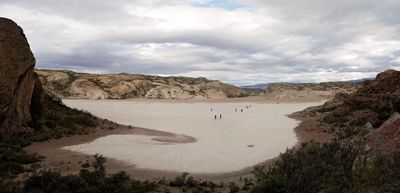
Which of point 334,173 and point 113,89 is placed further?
point 113,89

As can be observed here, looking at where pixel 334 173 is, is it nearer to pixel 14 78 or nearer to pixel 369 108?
pixel 369 108

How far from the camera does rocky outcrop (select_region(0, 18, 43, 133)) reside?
2394 cm

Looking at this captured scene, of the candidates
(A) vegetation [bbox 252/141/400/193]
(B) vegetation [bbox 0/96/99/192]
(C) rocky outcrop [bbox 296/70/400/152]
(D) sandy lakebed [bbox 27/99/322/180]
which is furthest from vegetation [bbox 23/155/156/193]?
(C) rocky outcrop [bbox 296/70/400/152]

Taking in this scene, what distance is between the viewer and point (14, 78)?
979 inches

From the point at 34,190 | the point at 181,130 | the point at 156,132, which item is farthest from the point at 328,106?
the point at 34,190

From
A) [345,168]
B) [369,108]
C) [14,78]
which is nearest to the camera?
[345,168]

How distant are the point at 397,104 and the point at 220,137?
40.1 ft

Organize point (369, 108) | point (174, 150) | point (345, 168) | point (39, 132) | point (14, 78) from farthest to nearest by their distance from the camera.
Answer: point (369, 108) → point (39, 132) → point (14, 78) → point (174, 150) → point (345, 168)

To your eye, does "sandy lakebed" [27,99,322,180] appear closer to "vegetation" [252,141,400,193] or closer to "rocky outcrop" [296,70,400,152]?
"rocky outcrop" [296,70,400,152]

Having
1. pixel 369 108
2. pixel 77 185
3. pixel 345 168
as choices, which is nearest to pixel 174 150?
pixel 77 185

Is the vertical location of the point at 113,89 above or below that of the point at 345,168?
above

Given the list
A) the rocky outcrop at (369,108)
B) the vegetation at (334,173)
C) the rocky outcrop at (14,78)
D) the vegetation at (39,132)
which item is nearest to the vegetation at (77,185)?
the vegetation at (39,132)

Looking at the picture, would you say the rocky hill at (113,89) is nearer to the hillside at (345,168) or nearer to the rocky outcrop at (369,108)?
the rocky outcrop at (369,108)

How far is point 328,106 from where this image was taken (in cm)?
4512
